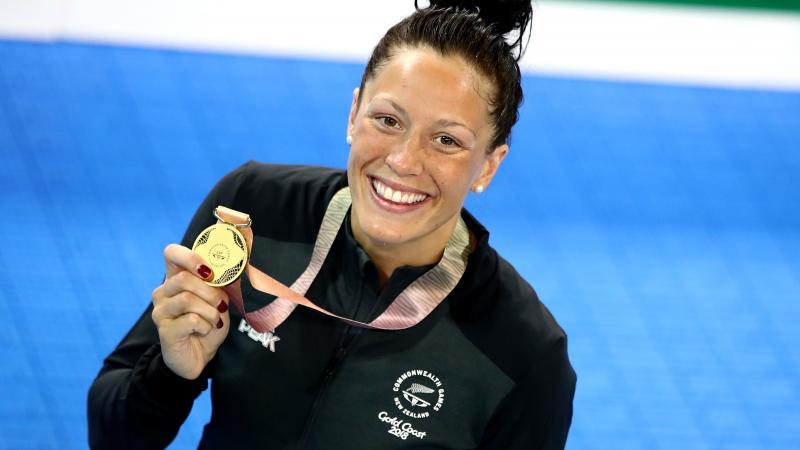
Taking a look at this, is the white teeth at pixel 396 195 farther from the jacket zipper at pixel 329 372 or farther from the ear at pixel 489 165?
the jacket zipper at pixel 329 372

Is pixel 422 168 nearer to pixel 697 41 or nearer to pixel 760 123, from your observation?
pixel 760 123

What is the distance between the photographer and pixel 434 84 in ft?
5.87

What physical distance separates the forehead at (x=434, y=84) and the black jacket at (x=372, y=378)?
34cm

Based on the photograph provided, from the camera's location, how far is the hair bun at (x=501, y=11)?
74.7 inches

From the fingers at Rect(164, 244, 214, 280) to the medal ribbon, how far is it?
151mm

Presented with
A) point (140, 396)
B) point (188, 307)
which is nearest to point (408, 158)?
point (188, 307)

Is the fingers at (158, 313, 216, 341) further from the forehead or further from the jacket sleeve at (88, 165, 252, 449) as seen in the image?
the forehead

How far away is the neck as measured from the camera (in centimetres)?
197

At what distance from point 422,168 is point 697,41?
16.7ft

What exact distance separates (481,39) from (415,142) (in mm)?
259

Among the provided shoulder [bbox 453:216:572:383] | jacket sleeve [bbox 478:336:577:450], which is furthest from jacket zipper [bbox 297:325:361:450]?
jacket sleeve [bbox 478:336:577:450]

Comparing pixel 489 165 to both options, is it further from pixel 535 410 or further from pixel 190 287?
pixel 190 287

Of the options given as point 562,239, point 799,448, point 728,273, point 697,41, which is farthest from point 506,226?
point 697,41

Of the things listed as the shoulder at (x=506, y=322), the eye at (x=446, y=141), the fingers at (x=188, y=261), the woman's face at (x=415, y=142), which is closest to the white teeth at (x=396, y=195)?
the woman's face at (x=415, y=142)
